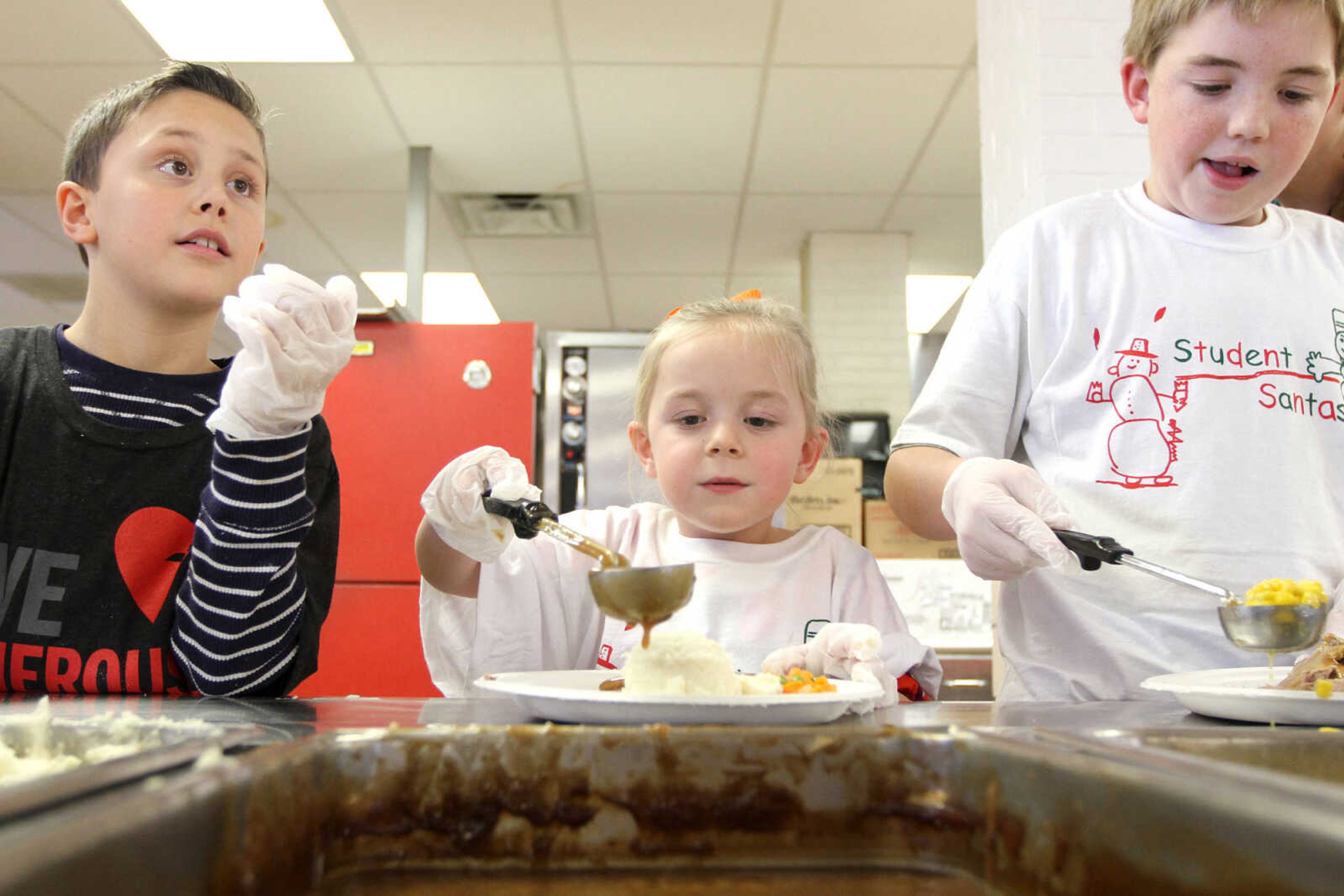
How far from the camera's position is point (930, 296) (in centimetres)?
665

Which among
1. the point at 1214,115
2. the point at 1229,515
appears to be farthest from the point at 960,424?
the point at 1214,115

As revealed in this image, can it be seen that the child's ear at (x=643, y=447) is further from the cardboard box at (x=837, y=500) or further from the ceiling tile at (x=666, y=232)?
the ceiling tile at (x=666, y=232)

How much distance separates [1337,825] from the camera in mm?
341

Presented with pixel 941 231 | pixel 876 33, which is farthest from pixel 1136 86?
pixel 941 231

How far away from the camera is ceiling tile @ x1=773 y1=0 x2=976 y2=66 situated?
3455 millimetres

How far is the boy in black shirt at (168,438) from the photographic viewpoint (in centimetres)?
106

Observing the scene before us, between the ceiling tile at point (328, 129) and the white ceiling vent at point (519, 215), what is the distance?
1.40ft

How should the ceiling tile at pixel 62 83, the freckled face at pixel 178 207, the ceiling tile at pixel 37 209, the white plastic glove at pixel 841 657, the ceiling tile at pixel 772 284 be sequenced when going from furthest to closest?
1. the ceiling tile at pixel 772 284
2. the ceiling tile at pixel 37 209
3. the ceiling tile at pixel 62 83
4. the freckled face at pixel 178 207
5. the white plastic glove at pixel 841 657

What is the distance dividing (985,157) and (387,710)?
294 centimetres

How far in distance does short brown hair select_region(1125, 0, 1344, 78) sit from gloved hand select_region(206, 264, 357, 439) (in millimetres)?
1071

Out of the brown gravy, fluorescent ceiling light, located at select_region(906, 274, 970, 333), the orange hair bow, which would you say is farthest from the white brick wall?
fluorescent ceiling light, located at select_region(906, 274, 970, 333)

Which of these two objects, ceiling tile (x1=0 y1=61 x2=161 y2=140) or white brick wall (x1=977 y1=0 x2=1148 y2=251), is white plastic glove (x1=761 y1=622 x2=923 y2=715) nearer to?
white brick wall (x1=977 y1=0 x2=1148 y2=251)

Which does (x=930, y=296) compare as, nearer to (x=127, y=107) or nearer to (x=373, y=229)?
(x=373, y=229)

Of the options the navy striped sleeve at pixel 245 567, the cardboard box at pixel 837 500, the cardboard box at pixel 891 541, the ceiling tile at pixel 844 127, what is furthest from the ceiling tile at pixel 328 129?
the navy striped sleeve at pixel 245 567
